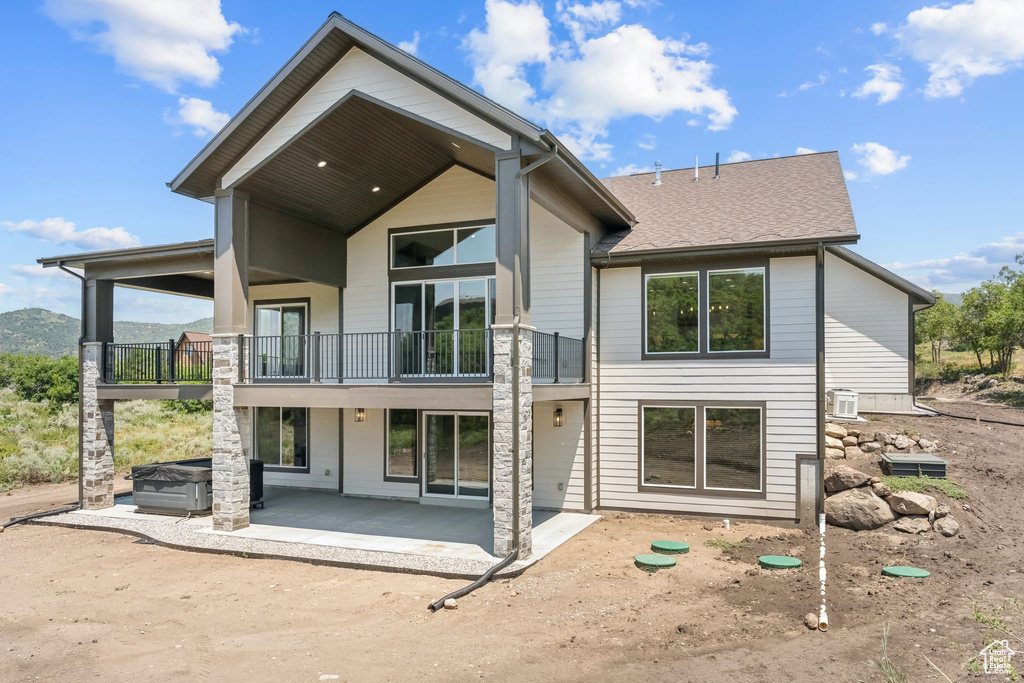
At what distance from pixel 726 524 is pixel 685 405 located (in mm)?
2090

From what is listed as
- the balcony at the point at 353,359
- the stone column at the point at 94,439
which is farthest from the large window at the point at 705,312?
the stone column at the point at 94,439

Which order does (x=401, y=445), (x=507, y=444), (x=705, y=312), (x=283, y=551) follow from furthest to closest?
(x=401, y=445) < (x=705, y=312) < (x=283, y=551) < (x=507, y=444)

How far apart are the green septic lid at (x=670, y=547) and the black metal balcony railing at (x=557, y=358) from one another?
9.78 feet

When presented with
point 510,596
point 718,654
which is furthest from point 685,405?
point 718,654

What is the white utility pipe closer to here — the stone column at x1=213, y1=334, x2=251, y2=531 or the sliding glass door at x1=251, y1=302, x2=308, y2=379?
the stone column at x1=213, y1=334, x2=251, y2=531

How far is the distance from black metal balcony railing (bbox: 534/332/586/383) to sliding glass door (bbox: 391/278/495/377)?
4.48 ft

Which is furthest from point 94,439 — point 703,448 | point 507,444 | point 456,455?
point 703,448

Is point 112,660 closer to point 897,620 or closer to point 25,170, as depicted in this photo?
point 897,620

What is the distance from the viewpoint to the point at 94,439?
1242 centimetres

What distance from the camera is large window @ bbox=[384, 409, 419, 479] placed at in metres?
Result: 12.9

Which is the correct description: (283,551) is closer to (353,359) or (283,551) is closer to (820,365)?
(353,359)

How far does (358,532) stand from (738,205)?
939cm

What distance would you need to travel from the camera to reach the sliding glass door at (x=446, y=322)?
1177 cm

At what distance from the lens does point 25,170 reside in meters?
39.2
